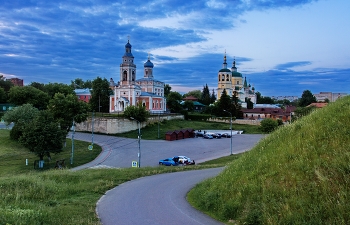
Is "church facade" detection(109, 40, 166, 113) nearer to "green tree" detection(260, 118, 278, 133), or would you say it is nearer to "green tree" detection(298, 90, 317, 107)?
"green tree" detection(260, 118, 278, 133)

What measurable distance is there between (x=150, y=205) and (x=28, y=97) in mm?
62685

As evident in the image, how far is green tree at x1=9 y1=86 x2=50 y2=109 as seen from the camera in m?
66.1

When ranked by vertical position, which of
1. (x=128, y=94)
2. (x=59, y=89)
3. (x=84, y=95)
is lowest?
(x=128, y=94)

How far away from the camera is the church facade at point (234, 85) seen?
112m

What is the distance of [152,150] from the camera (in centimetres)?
4047

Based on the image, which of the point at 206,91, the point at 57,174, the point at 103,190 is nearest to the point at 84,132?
the point at 57,174

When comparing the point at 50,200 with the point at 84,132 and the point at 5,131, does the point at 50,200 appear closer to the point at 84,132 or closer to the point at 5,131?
the point at 5,131

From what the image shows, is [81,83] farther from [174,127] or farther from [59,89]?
[174,127]

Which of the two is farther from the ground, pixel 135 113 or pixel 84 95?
pixel 84 95

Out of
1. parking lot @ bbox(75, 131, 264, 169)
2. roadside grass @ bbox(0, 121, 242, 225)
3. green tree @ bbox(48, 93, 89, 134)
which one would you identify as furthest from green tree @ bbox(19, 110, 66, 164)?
roadside grass @ bbox(0, 121, 242, 225)

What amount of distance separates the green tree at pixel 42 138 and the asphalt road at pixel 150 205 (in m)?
16.7

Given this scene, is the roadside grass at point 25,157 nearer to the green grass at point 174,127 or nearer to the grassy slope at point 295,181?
the green grass at point 174,127

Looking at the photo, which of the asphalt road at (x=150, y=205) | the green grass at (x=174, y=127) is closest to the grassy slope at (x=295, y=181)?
the asphalt road at (x=150, y=205)

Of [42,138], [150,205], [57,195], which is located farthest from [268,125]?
[57,195]
